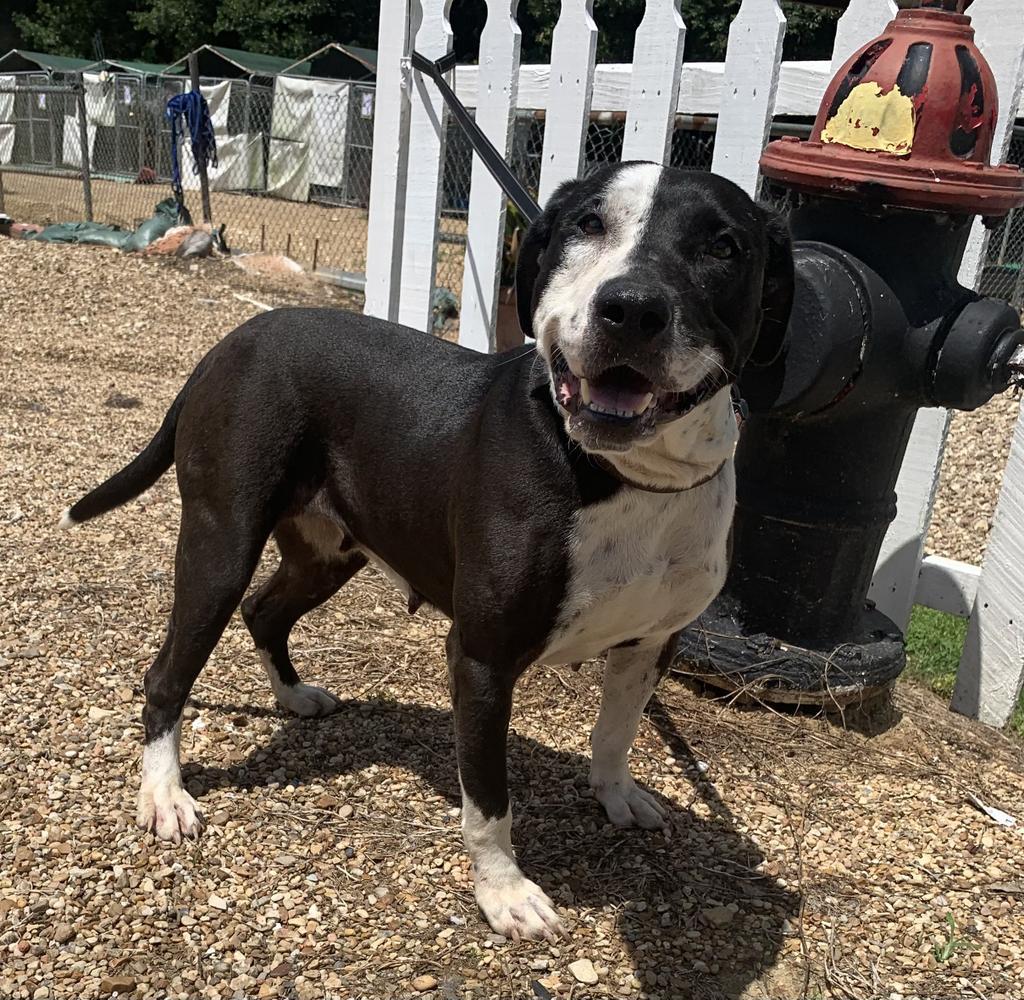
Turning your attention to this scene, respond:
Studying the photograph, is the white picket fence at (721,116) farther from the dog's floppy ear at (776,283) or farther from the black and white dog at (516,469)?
the black and white dog at (516,469)

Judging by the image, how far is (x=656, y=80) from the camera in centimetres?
390

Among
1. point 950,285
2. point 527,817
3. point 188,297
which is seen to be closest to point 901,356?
point 950,285

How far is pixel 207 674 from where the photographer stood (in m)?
3.60

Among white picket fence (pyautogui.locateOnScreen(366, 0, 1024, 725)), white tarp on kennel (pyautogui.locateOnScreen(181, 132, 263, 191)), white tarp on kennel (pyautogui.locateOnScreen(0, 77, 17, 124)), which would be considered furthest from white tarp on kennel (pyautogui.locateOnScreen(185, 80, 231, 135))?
white picket fence (pyautogui.locateOnScreen(366, 0, 1024, 725))

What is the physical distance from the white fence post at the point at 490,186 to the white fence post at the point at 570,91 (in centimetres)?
22

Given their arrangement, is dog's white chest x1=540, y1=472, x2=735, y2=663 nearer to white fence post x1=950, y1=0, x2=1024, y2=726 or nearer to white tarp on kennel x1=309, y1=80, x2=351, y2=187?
white fence post x1=950, y1=0, x2=1024, y2=726

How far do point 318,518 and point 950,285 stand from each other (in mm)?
1844

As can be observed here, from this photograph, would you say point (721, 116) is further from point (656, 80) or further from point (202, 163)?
point (202, 163)

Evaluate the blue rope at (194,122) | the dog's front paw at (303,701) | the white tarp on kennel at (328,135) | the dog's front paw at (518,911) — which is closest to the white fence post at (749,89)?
the dog's front paw at (303,701)

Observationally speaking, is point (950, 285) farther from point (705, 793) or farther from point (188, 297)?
point (188, 297)

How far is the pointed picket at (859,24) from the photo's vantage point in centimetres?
348

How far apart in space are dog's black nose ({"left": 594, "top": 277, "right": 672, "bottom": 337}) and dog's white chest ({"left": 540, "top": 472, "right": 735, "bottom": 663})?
1.50 feet

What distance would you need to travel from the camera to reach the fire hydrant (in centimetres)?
296

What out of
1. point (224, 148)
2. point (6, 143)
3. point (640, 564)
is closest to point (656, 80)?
point (640, 564)
